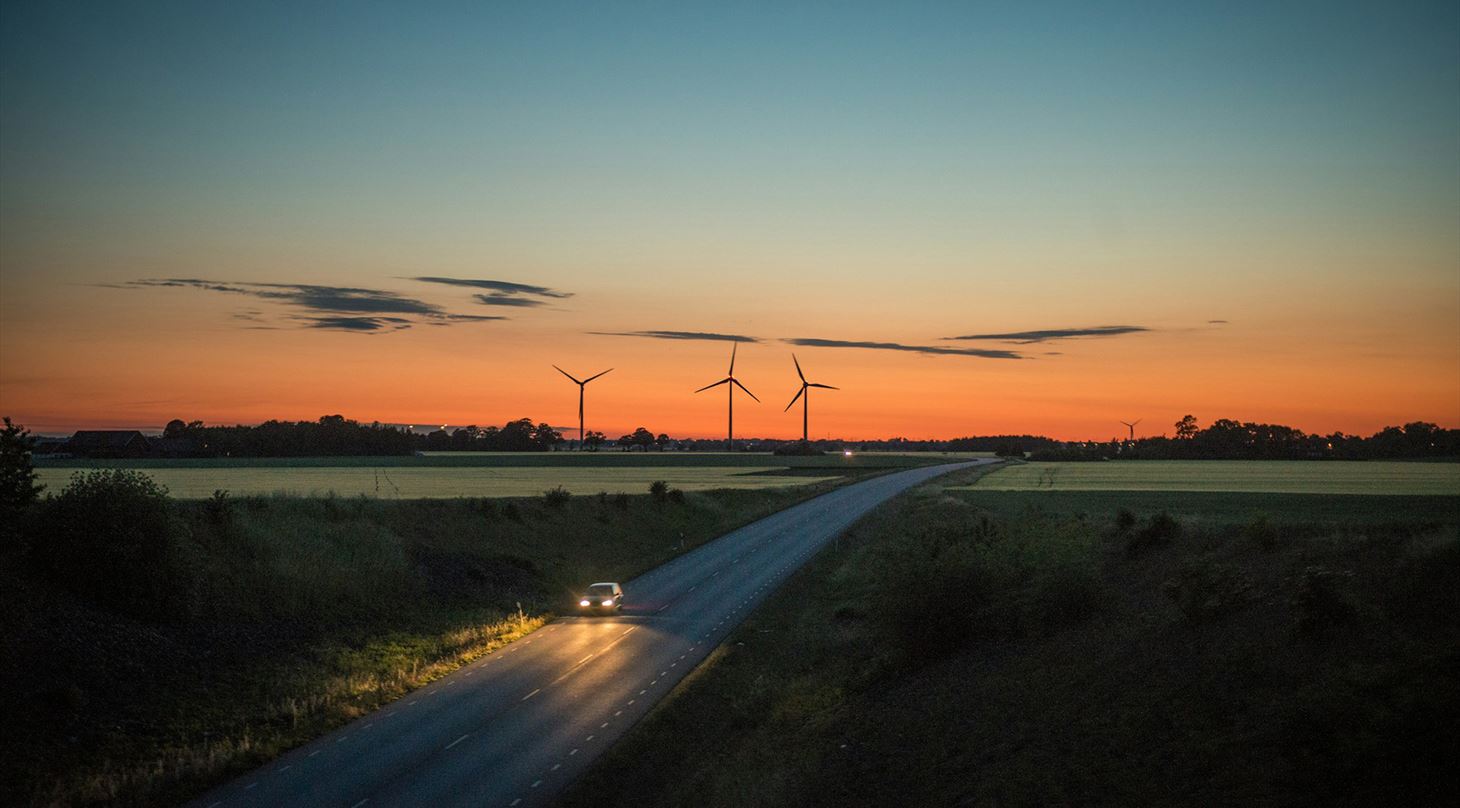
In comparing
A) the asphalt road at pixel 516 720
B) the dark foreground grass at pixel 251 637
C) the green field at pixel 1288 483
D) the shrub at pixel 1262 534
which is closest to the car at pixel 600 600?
the asphalt road at pixel 516 720

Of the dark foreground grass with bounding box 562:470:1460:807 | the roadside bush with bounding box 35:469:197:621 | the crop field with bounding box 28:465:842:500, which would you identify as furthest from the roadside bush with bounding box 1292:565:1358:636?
the crop field with bounding box 28:465:842:500

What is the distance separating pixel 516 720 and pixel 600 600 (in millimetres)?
16410

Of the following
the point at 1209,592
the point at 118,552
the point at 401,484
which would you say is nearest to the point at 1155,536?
the point at 1209,592

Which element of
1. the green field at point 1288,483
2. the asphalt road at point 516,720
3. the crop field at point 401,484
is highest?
the green field at point 1288,483

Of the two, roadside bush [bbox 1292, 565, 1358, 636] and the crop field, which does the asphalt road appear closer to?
roadside bush [bbox 1292, 565, 1358, 636]

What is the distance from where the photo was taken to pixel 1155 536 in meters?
37.8

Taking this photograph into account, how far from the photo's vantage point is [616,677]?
2931cm

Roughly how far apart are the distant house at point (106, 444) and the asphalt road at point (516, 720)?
16337cm

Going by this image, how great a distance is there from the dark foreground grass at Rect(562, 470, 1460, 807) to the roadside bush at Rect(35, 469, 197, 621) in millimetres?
17065

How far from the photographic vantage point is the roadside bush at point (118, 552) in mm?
28781

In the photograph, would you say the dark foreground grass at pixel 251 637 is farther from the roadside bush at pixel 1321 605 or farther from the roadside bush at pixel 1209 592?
the roadside bush at pixel 1321 605

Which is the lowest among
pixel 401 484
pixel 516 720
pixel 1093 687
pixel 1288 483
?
pixel 516 720

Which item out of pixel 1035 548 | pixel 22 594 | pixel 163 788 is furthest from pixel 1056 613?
pixel 22 594

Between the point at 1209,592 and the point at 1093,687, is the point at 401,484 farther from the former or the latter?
the point at 1093,687
